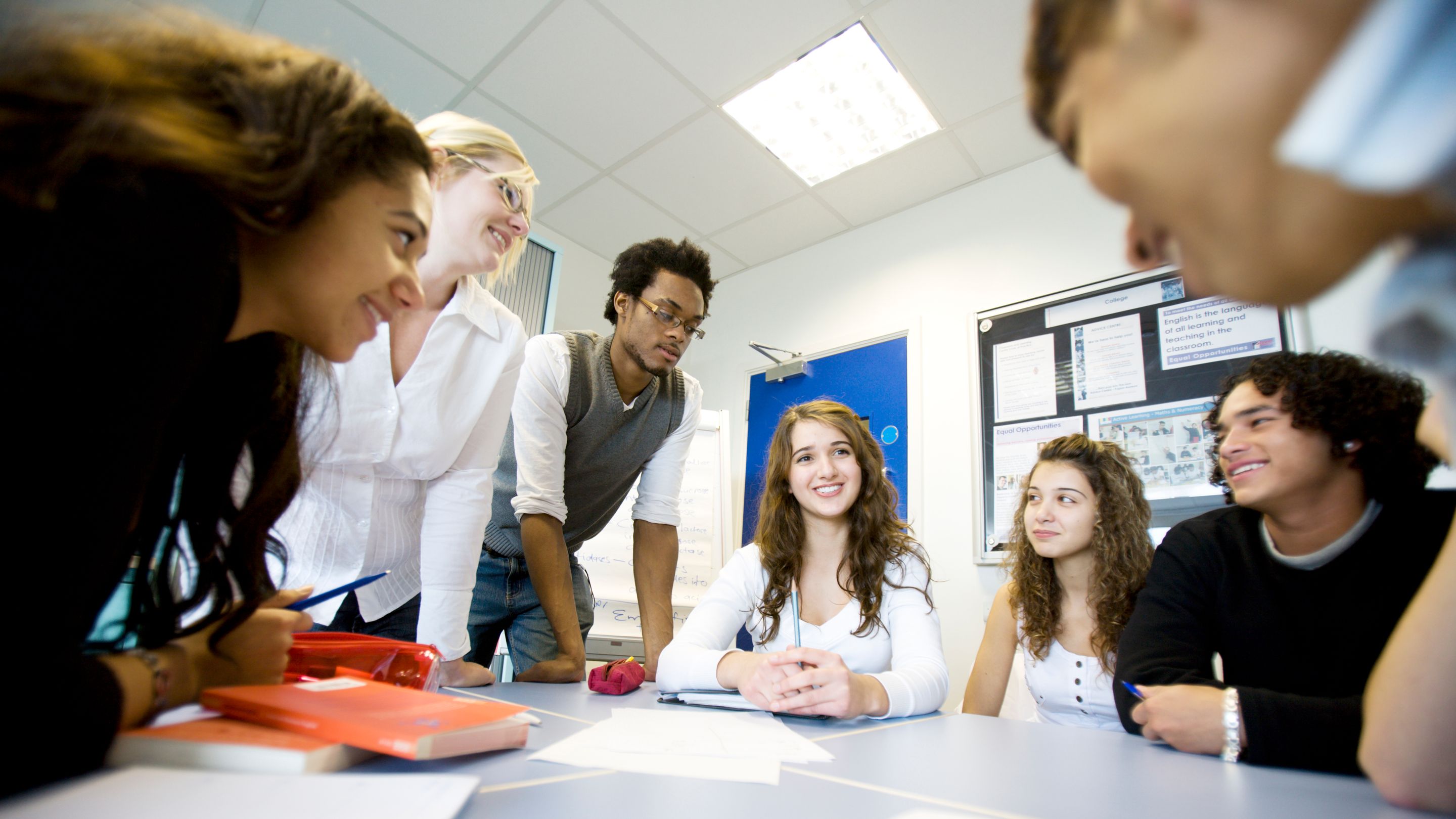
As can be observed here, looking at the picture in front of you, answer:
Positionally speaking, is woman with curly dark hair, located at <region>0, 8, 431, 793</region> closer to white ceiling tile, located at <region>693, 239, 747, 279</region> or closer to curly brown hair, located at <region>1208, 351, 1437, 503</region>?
curly brown hair, located at <region>1208, 351, 1437, 503</region>

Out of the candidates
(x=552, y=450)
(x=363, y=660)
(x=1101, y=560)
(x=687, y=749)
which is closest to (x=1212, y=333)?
(x=1101, y=560)

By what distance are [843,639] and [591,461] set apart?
2.88ft

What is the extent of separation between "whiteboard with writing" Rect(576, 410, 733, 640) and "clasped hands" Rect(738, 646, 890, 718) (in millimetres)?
1905

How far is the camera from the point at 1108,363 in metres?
2.29

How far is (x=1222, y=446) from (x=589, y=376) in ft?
4.94

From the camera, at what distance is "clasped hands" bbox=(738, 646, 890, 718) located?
91 cm

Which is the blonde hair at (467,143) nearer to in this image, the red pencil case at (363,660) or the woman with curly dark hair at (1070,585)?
the red pencil case at (363,660)

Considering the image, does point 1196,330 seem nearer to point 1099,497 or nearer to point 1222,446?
point 1099,497

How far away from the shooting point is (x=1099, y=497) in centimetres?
174

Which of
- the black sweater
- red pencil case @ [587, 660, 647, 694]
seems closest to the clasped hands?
red pencil case @ [587, 660, 647, 694]

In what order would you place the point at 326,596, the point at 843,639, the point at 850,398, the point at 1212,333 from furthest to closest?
the point at 850,398, the point at 1212,333, the point at 843,639, the point at 326,596

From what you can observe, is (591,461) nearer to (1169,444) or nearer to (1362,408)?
(1362,408)

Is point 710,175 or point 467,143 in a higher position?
point 710,175

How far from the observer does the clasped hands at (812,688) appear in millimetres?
906
